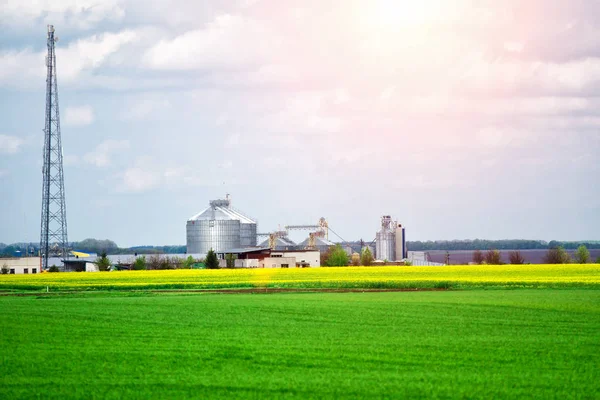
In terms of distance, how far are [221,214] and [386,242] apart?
31.2m

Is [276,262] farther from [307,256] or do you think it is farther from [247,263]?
[307,256]

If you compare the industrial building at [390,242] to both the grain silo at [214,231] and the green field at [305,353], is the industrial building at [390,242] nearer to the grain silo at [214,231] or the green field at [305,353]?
the grain silo at [214,231]

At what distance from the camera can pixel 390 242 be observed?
488 feet

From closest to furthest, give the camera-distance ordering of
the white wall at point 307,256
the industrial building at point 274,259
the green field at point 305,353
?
the green field at point 305,353 → the industrial building at point 274,259 → the white wall at point 307,256

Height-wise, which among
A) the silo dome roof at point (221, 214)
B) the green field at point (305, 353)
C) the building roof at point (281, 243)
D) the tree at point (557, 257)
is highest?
the silo dome roof at point (221, 214)

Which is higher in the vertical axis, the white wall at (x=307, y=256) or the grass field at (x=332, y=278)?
the white wall at (x=307, y=256)

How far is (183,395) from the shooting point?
50.6 ft

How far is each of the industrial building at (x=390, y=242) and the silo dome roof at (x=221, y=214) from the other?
23340 millimetres

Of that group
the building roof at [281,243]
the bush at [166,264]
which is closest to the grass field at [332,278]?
the bush at [166,264]

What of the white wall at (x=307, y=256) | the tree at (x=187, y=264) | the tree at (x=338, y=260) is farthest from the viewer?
the tree at (x=338, y=260)

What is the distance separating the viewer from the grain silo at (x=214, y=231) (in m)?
135

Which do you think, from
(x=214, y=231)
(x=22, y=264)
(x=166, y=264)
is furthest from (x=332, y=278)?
(x=214, y=231)

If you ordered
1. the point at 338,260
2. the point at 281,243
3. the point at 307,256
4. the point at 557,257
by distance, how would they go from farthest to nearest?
the point at 281,243
the point at 338,260
the point at 307,256
the point at 557,257

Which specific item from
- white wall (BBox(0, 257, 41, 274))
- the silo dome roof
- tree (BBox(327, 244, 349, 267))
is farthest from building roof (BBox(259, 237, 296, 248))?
white wall (BBox(0, 257, 41, 274))
